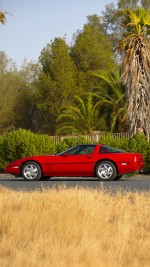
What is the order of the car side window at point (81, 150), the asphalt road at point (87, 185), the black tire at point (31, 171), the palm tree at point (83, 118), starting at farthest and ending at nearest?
the palm tree at point (83, 118) → the car side window at point (81, 150) → the black tire at point (31, 171) → the asphalt road at point (87, 185)

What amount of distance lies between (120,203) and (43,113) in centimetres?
4674

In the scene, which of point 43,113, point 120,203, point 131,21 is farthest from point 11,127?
point 120,203

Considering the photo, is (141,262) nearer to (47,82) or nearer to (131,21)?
(131,21)

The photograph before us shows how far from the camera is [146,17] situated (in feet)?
117

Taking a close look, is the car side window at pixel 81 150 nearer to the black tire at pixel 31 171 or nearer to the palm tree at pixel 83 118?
the black tire at pixel 31 171

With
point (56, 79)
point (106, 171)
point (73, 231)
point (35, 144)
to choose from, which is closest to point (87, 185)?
point (106, 171)

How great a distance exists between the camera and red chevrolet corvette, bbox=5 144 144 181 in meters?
24.2

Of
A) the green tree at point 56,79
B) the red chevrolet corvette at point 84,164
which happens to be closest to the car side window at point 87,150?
the red chevrolet corvette at point 84,164

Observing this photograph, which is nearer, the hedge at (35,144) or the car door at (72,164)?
the car door at (72,164)

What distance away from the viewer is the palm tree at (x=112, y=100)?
150 feet

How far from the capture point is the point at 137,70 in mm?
35062

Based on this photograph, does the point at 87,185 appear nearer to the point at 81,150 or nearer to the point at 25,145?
the point at 81,150

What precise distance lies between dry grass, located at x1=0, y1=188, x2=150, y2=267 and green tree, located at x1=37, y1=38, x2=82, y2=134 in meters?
41.8

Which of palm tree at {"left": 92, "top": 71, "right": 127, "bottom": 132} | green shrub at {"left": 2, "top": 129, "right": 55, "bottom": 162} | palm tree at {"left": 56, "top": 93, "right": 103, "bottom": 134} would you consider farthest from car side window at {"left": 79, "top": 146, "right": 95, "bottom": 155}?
palm tree at {"left": 56, "top": 93, "right": 103, "bottom": 134}
